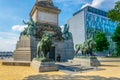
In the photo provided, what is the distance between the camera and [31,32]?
28.3 metres

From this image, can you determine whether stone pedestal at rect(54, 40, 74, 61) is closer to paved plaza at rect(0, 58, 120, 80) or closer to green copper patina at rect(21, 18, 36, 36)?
green copper patina at rect(21, 18, 36, 36)

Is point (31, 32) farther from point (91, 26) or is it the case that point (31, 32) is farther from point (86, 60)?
point (91, 26)

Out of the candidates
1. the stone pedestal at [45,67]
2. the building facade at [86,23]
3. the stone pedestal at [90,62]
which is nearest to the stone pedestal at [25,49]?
the stone pedestal at [90,62]

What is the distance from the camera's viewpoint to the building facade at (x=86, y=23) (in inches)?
3191

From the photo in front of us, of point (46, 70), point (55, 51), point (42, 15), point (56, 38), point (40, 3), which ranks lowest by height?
point (46, 70)

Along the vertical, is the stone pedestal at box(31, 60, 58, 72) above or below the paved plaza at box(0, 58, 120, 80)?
above

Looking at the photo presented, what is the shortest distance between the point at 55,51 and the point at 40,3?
978 cm

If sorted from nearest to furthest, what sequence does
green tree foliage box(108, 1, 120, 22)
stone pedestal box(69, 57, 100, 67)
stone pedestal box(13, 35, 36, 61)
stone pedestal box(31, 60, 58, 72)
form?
green tree foliage box(108, 1, 120, 22)
stone pedestal box(31, 60, 58, 72)
stone pedestal box(69, 57, 100, 67)
stone pedestal box(13, 35, 36, 61)

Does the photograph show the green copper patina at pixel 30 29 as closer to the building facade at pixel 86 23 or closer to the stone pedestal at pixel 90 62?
the stone pedestal at pixel 90 62

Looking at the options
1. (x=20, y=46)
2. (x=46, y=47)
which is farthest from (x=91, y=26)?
(x=46, y=47)

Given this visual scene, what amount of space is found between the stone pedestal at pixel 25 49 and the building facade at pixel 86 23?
172ft

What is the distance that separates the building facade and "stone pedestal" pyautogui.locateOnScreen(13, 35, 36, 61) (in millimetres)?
52442

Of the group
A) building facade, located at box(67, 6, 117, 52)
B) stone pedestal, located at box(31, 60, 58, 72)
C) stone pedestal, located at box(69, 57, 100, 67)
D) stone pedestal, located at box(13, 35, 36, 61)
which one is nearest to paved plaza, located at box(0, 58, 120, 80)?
stone pedestal, located at box(31, 60, 58, 72)

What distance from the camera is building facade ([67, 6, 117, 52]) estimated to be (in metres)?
81.1
